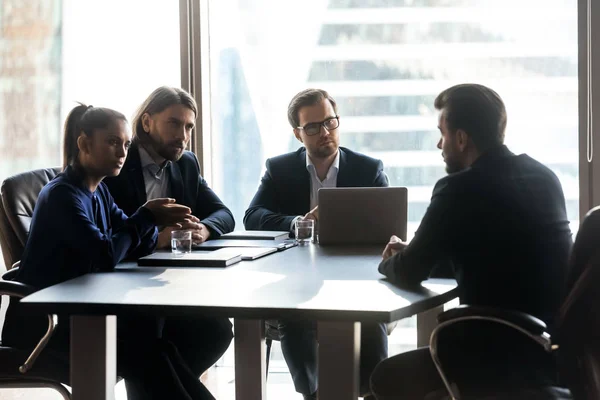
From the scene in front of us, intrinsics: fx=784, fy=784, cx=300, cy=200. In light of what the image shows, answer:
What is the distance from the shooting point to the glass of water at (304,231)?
3074 mm

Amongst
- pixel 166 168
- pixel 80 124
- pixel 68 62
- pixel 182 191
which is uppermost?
pixel 68 62

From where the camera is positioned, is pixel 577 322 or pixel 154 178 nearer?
pixel 577 322

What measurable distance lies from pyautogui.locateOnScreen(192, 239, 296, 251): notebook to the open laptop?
0.53ft

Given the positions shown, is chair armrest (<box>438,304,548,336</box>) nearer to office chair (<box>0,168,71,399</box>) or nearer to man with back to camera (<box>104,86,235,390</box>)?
office chair (<box>0,168,71,399</box>)

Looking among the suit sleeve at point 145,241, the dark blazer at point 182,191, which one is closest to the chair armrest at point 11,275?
the suit sleeve at point 145,241

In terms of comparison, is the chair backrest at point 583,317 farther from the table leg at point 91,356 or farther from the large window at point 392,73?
the large window at point 392,73

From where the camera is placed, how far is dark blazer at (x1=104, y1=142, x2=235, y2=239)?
3.30 meters

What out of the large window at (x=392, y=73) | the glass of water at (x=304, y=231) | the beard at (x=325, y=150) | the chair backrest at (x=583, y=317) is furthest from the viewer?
the large window at (x=392, y=73)

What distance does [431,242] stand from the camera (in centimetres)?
209

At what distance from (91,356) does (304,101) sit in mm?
2050

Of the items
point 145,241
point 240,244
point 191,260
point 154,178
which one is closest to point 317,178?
point 154,178

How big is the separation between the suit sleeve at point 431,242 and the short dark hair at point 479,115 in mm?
196

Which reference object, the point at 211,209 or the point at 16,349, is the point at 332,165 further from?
the point at 16,349

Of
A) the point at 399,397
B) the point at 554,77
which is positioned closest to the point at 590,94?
the point at 554,77
